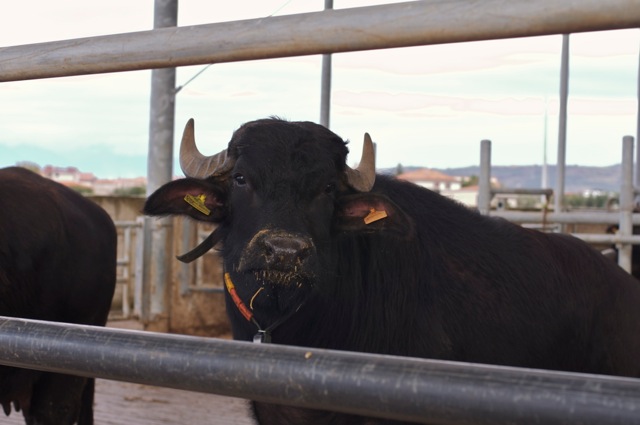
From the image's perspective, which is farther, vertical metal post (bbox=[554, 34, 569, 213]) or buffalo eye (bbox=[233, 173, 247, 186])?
vertical metal post (bbox=[554, 34, 569, 213])

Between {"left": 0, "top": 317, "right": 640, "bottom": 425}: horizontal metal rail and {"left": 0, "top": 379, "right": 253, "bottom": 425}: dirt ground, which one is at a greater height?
{"left": 0, "top": 317, "right": 640, "bottom": 425}: horizontal metal rail

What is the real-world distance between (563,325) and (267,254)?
1.72m

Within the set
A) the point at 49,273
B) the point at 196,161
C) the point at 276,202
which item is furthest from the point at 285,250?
the point at 49,273

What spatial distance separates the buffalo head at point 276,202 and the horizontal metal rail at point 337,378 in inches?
72.7

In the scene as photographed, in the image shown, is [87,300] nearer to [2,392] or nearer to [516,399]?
[2,392]

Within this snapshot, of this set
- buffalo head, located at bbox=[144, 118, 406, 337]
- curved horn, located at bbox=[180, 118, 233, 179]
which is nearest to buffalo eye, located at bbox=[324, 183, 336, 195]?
buffalo head, located at bbox=[144, 118, 406, 337]

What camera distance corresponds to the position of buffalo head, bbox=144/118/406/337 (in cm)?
350

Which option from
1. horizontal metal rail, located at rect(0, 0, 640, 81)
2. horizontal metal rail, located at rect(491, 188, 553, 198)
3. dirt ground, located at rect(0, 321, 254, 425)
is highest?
horizontal metal rail, located at rect(491, 188, 553, 198)

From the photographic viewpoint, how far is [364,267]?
3.95 meters

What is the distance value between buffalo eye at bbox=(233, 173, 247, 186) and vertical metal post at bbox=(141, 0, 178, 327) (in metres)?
5.98

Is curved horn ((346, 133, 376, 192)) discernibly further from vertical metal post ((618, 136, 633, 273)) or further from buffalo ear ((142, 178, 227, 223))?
vertical metal post ((618, 136, 633, 273))

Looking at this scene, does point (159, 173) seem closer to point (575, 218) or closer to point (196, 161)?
point (575, 218)

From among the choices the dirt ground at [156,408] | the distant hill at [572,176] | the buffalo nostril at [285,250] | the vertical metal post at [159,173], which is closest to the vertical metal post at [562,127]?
the vertical metal post at [159,173]

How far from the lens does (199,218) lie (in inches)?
157
